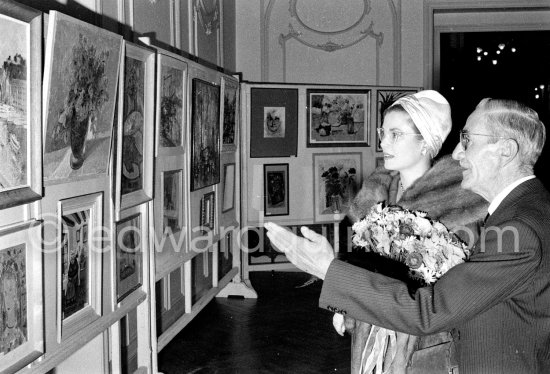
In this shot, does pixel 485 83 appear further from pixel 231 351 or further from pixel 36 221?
pixel 36 221

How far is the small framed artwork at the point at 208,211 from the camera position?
5810 mm

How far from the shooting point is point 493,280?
1.84m

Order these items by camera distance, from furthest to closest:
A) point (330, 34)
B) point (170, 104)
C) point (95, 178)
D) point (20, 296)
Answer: point (330, 34) → point (170, 104) → point (95, 178) → point (20, 296)

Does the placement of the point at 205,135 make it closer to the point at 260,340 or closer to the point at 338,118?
the point at 260,340

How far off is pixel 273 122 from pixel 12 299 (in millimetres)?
5765

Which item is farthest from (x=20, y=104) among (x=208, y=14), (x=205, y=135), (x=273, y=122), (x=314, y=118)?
(x=314, y=118)

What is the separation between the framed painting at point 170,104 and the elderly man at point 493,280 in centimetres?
266

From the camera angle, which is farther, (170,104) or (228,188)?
(228,188)

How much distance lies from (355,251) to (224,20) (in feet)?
21.5

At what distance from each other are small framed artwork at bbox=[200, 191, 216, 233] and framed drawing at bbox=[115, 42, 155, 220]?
1.55 metres

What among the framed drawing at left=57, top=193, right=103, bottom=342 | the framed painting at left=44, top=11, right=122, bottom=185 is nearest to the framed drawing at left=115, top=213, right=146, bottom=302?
the framed drawing at left=57, top=193, right=103, bottom=342

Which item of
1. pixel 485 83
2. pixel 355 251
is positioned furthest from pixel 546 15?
pixel 355 251

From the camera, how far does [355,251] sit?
309 centimetres

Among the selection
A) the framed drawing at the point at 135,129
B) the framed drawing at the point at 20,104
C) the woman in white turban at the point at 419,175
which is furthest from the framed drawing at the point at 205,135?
the framed drawing at the point at 20,104
